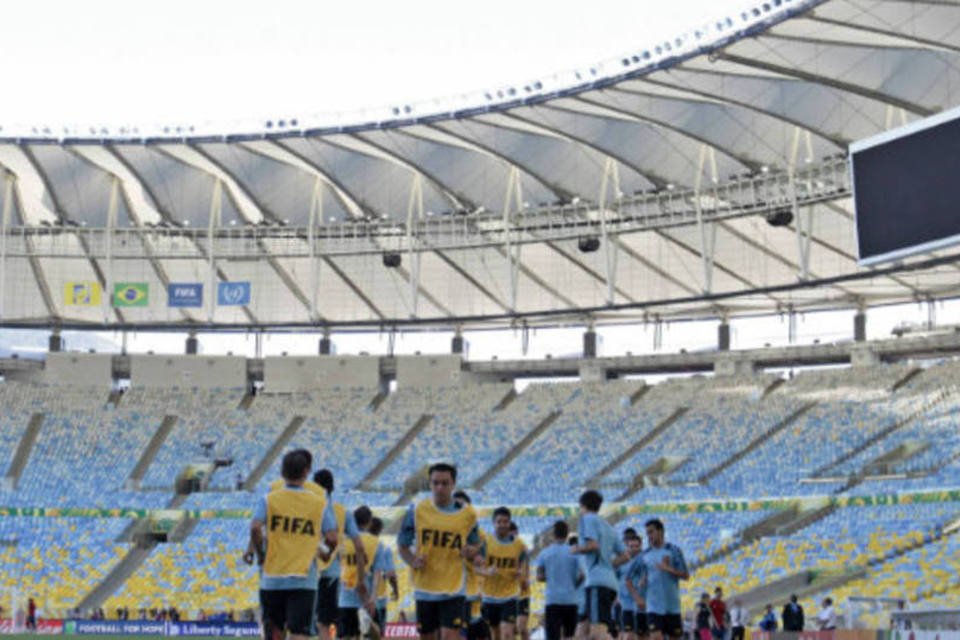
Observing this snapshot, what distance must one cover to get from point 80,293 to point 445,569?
5069 centimetres

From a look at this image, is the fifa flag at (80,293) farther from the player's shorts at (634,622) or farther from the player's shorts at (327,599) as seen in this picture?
the player's shorts at (327,599)

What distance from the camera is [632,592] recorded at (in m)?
18.4

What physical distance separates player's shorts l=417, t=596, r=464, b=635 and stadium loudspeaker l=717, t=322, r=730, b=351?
5325 centimetres

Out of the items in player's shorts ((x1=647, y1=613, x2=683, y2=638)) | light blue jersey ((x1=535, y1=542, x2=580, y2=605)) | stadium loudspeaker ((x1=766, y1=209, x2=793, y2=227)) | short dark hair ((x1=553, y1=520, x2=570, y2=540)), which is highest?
stadium loudspeaker ((x1=766, y1=209, x2=793, y2=227))

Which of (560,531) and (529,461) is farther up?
(529,461)

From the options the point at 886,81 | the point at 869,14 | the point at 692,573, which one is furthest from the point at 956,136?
the point at 692,573

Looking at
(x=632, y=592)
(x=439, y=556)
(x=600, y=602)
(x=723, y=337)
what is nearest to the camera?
(x=439, y=556)

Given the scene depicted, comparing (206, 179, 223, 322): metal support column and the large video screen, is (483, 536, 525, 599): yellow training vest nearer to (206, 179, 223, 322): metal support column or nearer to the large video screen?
the large video screen

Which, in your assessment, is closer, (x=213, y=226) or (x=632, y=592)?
(x=632, y=592)

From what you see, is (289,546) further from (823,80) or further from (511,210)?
(511,210)

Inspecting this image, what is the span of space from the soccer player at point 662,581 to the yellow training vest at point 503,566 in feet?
6.66

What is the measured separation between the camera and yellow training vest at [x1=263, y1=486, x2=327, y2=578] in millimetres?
11664

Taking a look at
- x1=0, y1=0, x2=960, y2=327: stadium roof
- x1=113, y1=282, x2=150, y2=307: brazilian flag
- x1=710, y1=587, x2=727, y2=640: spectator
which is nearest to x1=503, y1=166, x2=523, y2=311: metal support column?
x1=0, y1=0, x2=960, y2=327: stadium roof

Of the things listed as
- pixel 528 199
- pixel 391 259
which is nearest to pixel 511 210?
pixel 528 199
